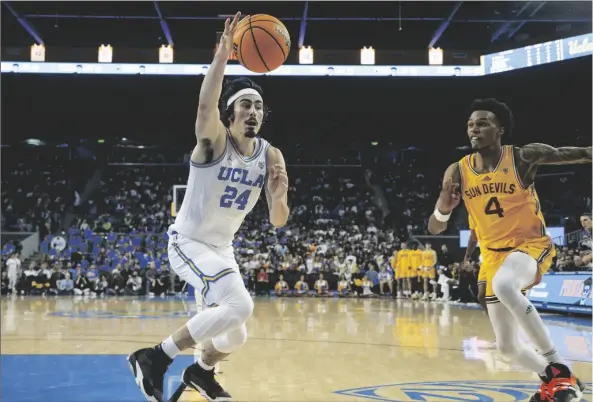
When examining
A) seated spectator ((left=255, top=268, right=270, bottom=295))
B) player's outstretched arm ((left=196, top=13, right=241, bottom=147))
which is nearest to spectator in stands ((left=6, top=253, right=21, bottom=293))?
seated spectator ((left=255, top=268, right=270, bottom=295))

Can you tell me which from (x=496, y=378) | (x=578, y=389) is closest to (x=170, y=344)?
(x=578, y=389)

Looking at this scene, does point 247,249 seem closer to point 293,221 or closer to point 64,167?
point 293,221

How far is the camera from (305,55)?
22.6 metres

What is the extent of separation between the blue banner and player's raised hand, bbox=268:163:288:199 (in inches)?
342

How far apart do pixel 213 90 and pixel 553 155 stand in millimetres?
2391

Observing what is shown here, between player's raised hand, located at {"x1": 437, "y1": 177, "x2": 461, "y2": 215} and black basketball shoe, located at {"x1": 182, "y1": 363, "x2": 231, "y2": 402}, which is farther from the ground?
player's raised hand, located at {"x1": 437, "y1": 177, "x2": 461, "y2": 215}

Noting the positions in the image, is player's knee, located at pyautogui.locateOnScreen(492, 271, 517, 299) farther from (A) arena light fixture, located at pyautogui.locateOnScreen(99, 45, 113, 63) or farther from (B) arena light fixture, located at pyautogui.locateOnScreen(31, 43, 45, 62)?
(B) arena light fixture, located at pyautogui.locateOnScreen(31, 43, 45, 62)

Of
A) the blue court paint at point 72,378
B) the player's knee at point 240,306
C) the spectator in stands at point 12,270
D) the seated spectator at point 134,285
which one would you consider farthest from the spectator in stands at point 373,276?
the player's knee at point 240,306

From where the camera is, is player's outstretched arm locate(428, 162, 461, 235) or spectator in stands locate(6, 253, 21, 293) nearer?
player's outstretched arm locate(428, 162, 461, 235)

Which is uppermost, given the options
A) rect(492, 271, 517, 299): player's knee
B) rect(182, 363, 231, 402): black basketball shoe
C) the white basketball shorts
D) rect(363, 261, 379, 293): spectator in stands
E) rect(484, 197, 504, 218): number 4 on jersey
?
rect(484, 197, 504, 218): number 4 on jersey

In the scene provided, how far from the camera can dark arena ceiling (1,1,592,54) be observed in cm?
2152

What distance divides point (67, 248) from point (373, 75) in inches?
503

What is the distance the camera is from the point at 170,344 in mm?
4152

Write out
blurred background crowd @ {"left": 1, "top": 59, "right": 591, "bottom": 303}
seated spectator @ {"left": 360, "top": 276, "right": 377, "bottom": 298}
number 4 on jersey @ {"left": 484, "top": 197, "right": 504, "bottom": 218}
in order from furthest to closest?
blurred background crowd @ {"left": 1, "top": 59, "right": 591, "bottom": 303} → seated spectator @ {"left": 360, "top": 276, "right": 377, "bottom": 298} → number 4 on jersey @ {"left": 484, "top": 197, "right": 504, "bottom": 218}
